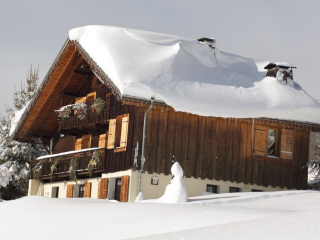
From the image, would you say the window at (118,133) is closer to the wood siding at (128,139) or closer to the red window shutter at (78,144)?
the wood siding at (128,139)

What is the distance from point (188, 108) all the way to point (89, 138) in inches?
284

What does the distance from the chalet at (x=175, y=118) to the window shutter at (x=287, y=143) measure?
4cm

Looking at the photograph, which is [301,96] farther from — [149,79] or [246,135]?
[149,79]

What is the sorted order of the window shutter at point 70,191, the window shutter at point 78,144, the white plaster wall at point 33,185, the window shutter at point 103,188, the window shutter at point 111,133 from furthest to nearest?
the white plaster wall at point 33,185 → the window shutter at point 78,144 → the window shutter at point 70,191 → the window shutter at point 111,133 → the window shutter at point 103,188

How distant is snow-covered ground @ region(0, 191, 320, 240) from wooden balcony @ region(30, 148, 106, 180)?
21.0 feet

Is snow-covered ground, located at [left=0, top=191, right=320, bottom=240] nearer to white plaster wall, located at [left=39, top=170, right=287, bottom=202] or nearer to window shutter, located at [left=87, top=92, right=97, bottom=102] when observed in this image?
white plaster wall, located at [left=39, top=170, right=287, bottom=202]

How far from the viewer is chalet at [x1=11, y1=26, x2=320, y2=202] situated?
79.6ft

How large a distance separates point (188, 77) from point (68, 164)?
23.6ft

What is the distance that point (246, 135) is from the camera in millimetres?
26250

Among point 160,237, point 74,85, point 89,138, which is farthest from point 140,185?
point 160,237

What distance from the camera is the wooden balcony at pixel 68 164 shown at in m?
26.5

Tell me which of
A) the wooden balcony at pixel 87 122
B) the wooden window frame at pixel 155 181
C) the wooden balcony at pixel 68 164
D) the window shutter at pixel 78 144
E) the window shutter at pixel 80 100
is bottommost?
the wooden window frame at pixel 155 181

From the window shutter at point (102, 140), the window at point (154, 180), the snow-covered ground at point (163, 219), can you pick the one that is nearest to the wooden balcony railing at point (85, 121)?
the window shutter at point (102, 140)

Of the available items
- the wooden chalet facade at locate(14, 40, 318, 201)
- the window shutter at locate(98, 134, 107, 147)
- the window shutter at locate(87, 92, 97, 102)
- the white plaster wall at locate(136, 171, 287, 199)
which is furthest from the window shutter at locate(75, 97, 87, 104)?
the white plaster wall at locate(136, 171, 287, 199)
